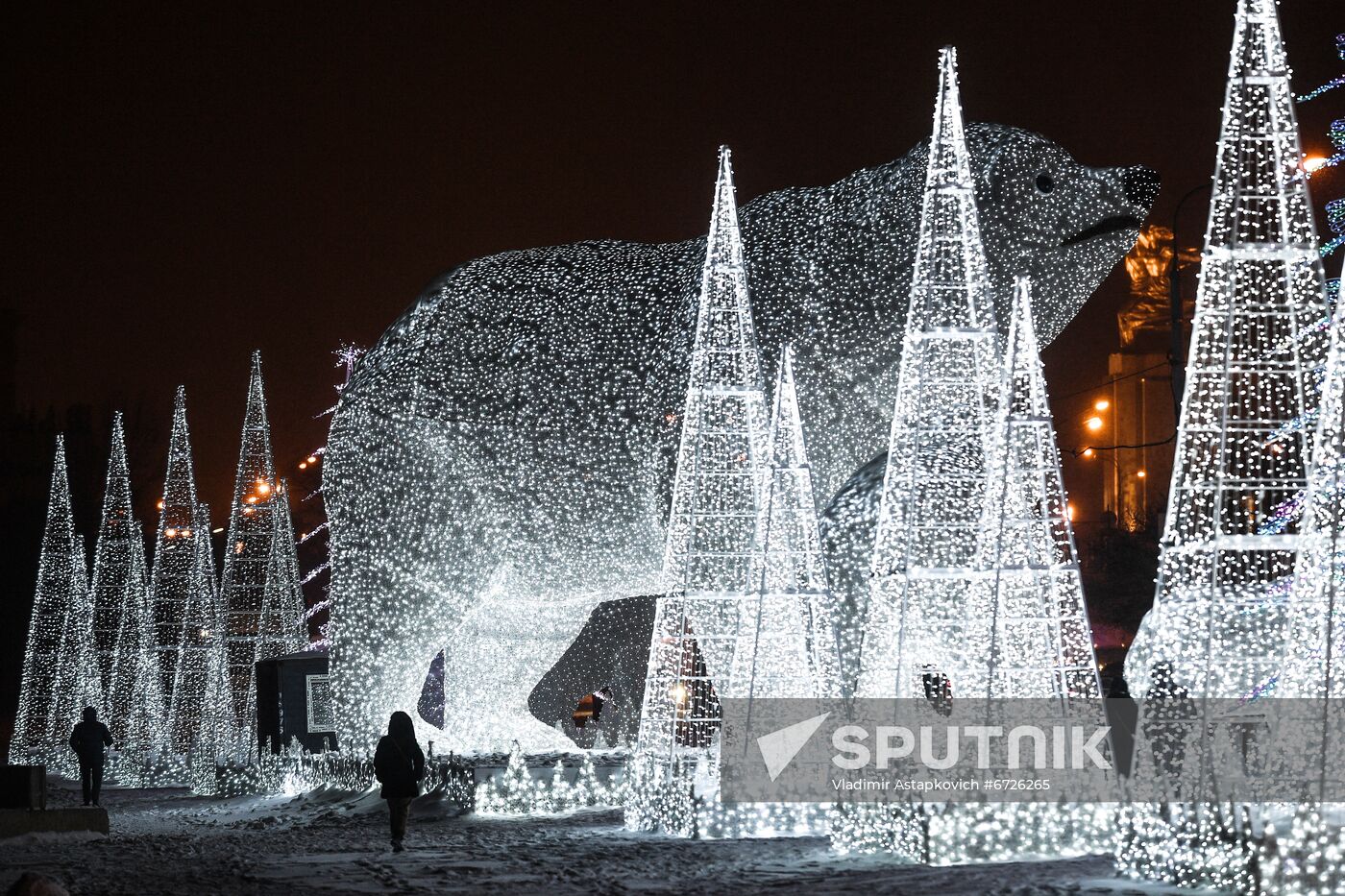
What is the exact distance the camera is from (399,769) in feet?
35.0

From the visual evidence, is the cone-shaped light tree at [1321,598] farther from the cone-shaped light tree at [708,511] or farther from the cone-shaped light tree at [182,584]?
the cone-shaped light tree at [182,584]

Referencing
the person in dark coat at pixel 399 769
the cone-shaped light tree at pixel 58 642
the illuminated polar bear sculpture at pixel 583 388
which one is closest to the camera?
the person in dark coat at pixel 399 769

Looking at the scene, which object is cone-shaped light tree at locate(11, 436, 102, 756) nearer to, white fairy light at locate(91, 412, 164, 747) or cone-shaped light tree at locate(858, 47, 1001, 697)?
white fairy light at locate(91, 412, 164, 747)

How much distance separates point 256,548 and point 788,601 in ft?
35.9

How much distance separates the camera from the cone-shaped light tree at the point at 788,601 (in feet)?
34.3

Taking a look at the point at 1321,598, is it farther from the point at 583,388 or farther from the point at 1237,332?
the point at 583,388

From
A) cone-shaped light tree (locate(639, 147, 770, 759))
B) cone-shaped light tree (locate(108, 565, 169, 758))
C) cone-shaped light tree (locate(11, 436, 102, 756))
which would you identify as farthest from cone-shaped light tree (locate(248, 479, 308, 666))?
cone-shaped light tree (locate(639, 147, 770, 759))

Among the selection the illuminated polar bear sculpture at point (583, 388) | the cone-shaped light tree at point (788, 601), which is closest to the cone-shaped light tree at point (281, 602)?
the illuminated polar bear sculpture at point (583, 388)

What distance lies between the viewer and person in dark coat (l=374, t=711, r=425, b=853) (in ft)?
34.8

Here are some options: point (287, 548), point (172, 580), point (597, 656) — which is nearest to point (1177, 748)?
point (597, 656)

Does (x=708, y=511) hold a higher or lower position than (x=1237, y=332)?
lower

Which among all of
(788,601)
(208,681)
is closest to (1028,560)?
(788,601)

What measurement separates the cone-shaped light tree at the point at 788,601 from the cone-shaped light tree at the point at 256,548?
9.45m
